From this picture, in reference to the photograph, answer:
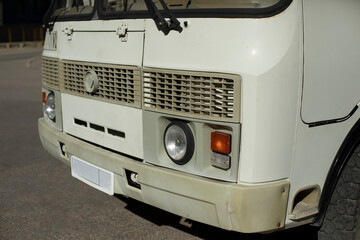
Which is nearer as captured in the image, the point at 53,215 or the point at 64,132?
the point at 64,132

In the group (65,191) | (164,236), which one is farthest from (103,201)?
(164,236)

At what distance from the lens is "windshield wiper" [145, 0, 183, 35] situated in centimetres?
282

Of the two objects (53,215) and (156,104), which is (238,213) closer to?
(156,104)

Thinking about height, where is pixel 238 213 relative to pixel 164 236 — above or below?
above

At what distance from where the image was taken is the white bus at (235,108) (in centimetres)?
257

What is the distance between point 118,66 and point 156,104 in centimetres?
46

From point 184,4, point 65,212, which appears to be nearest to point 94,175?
point 65,212

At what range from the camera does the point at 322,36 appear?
2.68 m

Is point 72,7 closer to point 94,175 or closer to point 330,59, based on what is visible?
point 94,175

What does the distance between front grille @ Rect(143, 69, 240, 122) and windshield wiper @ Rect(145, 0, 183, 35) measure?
261 mm

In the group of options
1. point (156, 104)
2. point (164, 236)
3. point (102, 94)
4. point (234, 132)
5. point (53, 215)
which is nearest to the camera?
point (234, 132)

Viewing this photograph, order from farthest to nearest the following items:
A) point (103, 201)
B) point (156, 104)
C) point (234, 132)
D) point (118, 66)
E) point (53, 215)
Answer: point (103, 201)
point (53, 215)
point (118, 66)
point (156, 104)
point (234, 132)

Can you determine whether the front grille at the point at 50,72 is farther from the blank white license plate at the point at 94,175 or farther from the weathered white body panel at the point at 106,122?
the blank white license plate at the point at 94,175

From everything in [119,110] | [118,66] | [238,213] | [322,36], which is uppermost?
[322,36]
